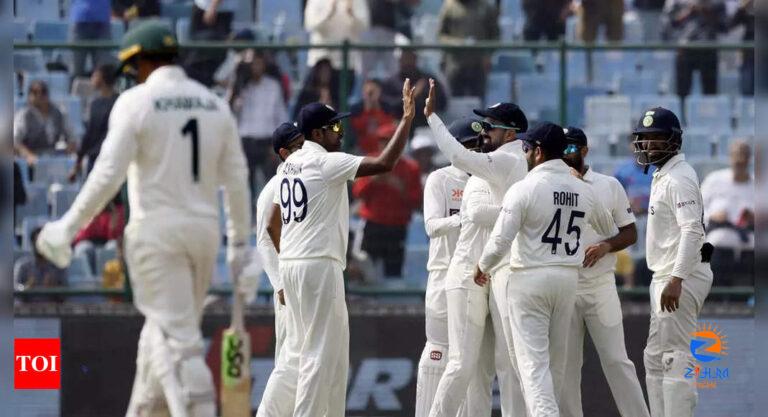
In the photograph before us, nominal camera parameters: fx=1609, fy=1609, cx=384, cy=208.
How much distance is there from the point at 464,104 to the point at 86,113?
3496 millimetres

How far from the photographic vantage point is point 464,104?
14898 mm

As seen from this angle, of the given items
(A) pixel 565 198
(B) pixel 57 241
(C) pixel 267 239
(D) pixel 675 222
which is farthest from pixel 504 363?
(B) pixel 57 241

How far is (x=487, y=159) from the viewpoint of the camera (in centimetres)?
1115

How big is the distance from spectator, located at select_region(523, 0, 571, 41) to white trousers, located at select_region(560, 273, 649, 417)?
6.93m

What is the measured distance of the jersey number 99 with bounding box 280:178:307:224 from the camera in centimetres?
1059

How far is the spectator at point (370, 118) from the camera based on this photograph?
1480 cm

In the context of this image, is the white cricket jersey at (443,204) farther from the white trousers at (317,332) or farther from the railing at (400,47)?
the railing at (400,47)

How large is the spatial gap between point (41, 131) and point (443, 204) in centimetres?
481

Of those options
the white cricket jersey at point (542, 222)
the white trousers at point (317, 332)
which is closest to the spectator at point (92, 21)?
the white trousers at point (317, 332)

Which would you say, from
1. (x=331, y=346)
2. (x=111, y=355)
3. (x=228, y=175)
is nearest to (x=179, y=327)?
(x=228, y=175)

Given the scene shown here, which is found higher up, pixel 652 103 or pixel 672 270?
pixel 652 103

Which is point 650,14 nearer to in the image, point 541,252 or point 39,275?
point 39,275

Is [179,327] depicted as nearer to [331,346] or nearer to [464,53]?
[331,346]

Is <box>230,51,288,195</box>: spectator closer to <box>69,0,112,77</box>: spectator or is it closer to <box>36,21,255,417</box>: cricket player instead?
<box>69,0,112,77</box>: spectator
